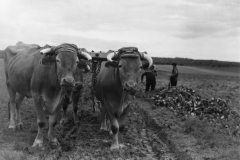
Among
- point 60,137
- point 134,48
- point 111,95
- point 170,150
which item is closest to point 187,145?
point 170,150

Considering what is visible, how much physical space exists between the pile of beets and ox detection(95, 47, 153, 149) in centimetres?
411

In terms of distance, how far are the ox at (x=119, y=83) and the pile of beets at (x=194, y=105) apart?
4.11 metres

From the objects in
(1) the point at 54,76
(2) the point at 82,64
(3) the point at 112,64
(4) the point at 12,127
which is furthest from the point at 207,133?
(4) the point at 12,127

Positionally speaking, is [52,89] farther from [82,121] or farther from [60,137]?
Answer: [82,121]

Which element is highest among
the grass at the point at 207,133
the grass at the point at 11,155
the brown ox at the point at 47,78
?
the brown ox at the point at 47,78

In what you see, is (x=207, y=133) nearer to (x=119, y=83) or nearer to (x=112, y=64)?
(x=119, y=83)

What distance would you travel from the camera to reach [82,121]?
33.2 feet

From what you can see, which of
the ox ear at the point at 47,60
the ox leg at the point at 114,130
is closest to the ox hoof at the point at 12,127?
the ox ear at the point at 47,60

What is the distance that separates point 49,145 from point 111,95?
201 centimetres

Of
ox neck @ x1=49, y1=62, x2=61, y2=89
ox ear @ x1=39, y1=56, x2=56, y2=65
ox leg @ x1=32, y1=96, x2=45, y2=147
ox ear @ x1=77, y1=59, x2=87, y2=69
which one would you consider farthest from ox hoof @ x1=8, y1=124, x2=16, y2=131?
ox ear @ x1=77, y1=59, x2=87, y2=69

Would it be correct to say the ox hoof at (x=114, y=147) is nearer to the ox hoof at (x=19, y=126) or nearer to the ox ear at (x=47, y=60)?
the ox ear at (x=47, y=60)

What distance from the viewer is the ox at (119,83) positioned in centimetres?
691

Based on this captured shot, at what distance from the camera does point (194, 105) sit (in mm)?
11469

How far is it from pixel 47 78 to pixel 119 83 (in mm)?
1812
